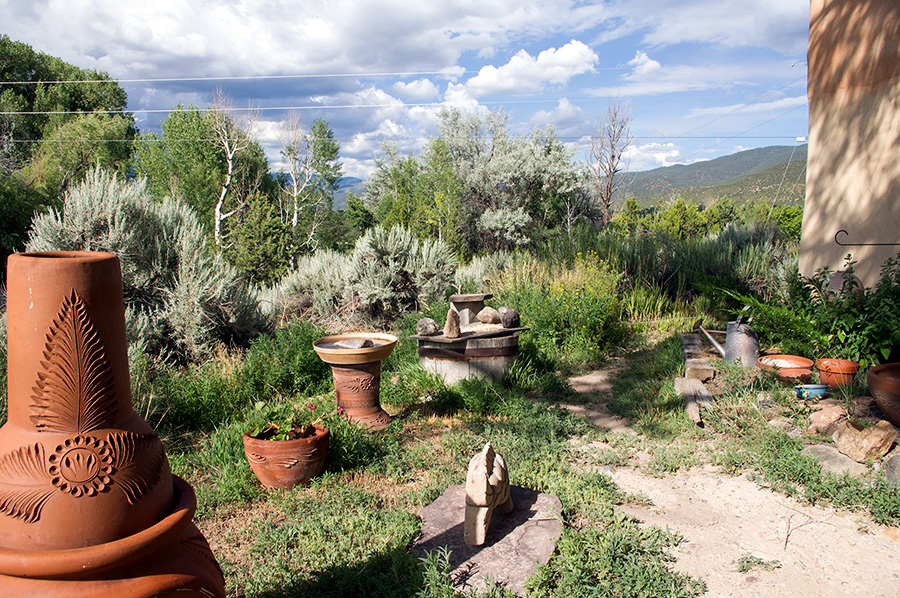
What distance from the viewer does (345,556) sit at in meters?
2.98

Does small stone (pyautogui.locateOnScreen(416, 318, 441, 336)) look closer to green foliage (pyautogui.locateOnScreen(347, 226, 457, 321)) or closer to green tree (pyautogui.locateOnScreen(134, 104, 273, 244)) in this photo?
green foliage (pyautogui.locateOnScreen(347, 226, 457, 321))

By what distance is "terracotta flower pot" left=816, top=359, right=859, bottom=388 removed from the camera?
482 cm

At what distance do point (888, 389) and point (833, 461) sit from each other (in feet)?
2.34

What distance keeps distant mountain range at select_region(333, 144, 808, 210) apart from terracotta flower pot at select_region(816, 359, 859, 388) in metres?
17.7

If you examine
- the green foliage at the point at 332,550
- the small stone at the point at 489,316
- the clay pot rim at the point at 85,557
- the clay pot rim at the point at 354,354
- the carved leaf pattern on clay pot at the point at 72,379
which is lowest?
the green foliage at the point at 332,550

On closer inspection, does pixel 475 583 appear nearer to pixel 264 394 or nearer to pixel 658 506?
pixel 658 506

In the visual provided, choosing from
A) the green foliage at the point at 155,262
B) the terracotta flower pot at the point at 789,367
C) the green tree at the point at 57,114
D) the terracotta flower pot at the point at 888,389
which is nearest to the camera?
the terracotta flower pot at the point at 888,389

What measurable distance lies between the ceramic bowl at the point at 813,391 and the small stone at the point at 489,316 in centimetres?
319

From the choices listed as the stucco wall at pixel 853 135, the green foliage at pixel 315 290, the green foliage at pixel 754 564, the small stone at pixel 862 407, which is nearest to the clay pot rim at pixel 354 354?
the green foliage at pixel 754 564

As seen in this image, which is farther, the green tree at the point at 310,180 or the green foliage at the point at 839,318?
the green tree at the point at 310,180

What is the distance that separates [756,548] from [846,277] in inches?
148

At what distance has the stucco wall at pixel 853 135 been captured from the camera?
17.9ft

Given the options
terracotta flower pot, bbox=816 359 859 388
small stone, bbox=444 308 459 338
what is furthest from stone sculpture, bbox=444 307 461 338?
terracotta flower pot, bbox=816 359 859 388

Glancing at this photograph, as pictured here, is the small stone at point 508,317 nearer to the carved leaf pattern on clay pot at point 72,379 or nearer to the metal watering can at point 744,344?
the metal watering can at point 744,344
